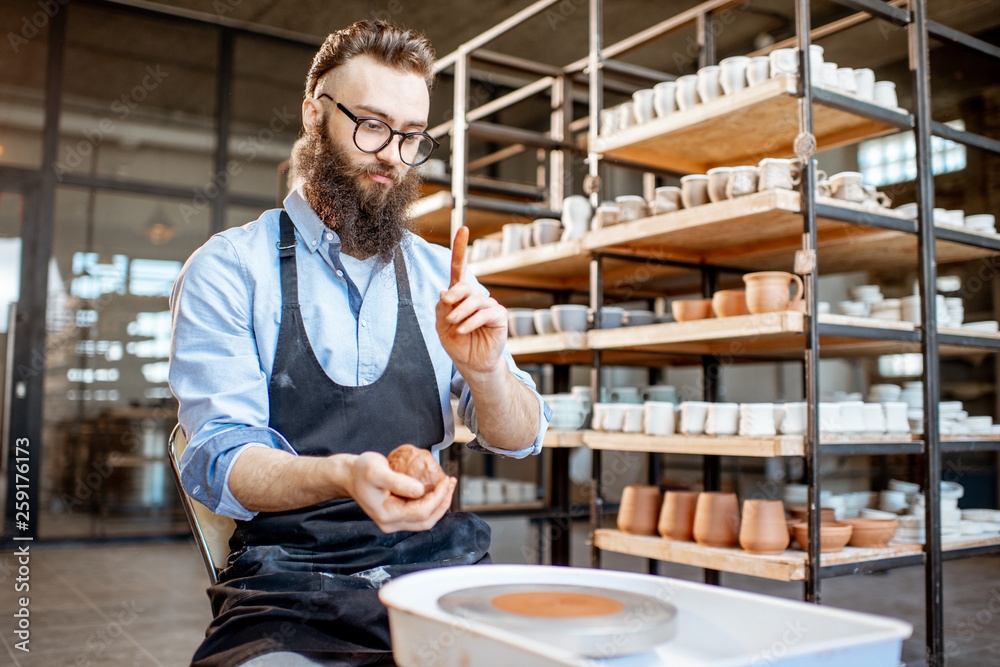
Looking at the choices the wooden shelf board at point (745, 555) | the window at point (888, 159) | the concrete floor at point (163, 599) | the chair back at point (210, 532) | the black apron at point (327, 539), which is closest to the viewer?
the black apron at point (327, 539)

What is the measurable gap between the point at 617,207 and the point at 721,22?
3459 mm

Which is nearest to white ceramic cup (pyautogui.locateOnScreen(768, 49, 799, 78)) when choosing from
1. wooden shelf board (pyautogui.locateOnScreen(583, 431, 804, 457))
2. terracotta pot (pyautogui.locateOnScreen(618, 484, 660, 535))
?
wooden shelf board (pyautogui.locateOnScreen(583, 431, 804, 457))

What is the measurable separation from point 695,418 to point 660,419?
14 cm

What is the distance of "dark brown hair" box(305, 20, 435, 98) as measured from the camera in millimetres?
1321

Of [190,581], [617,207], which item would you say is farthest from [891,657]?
[190,581]

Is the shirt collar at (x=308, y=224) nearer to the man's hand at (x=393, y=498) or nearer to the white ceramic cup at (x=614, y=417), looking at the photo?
the man's hand at (x=393, y=498)

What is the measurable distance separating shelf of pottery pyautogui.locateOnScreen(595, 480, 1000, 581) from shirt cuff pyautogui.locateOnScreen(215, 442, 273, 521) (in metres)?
1.84

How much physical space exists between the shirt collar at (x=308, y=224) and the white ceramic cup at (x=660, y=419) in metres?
1.86

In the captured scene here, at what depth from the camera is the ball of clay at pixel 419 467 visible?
0.88 m

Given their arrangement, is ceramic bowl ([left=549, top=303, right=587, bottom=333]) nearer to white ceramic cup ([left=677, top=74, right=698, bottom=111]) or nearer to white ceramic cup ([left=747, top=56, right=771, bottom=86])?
white ceramic cup ([left=677, top=74, right=698, bottom=111])

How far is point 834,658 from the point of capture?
64 cm

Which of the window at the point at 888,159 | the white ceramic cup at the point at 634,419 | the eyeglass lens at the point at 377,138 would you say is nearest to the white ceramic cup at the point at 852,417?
the white ceramic cup at the point at 634,419

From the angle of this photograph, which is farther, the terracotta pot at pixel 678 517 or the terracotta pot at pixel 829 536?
the terracotta pot at pixel 678 517

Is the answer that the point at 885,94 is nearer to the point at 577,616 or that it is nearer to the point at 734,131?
the point at 734,131
